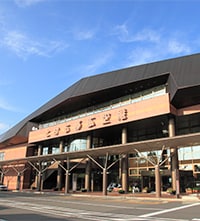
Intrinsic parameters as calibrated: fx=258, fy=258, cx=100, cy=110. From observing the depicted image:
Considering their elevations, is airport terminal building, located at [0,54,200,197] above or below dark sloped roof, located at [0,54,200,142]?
below

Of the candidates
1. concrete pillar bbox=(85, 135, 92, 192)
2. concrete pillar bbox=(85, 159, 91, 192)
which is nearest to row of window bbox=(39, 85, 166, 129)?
concrete pillar bbox=(85, 135, 92, 192)

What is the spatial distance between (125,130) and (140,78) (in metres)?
7.14

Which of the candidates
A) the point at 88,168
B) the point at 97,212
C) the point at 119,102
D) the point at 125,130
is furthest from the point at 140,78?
the point at 97,212

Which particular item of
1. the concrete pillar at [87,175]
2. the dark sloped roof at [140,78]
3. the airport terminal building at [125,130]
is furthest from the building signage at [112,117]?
the concrete pillar at [87,175]

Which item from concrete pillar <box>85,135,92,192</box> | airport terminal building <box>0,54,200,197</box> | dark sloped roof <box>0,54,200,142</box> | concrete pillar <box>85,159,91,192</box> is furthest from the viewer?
concrete pillar <box>85,135,92,192</box>

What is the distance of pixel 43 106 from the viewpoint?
144 ft

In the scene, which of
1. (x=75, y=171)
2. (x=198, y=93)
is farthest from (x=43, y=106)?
(x=198, y=93)

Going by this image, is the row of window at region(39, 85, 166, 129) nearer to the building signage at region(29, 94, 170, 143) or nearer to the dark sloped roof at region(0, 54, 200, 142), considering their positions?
the building signage at region(29, 94, 170, 143)

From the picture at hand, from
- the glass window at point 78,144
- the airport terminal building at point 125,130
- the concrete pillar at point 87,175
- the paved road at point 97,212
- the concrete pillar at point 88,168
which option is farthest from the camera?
the glass window at point 78,144

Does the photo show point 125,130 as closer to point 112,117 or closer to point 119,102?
point 112,117

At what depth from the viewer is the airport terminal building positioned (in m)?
26.5

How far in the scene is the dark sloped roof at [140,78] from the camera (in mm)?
25672

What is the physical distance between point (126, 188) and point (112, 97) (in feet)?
39.7

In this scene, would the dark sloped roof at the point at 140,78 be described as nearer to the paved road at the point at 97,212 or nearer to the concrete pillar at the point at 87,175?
the concrete pillar at the point at 87,175
